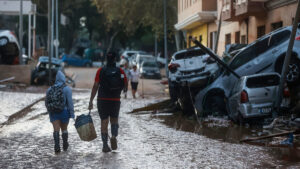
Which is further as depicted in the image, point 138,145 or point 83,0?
point 83,0

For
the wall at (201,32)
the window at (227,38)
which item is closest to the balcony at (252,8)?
the window at (227,38)

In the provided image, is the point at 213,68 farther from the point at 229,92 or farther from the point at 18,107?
the point at 18,107

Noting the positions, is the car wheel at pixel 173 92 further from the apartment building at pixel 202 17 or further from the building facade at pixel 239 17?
the apartment building at pixel 202 17

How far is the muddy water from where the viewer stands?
409 inches

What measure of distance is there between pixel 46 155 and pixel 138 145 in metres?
2.00

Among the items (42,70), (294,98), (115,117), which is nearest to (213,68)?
(294,98)

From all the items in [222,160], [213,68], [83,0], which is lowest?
[222,160]

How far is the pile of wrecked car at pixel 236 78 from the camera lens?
1477 centimetres

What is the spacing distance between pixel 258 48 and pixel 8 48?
24222 millimetres

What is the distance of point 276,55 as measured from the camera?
17.1 m

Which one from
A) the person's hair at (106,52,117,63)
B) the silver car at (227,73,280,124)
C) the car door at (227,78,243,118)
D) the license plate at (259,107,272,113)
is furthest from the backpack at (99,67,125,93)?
the license plate at (259,107,272,113)

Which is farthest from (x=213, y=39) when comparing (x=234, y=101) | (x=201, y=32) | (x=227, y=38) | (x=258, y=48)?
(x=234, y=101)

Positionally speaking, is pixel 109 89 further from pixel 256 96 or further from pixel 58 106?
pixel 256 96

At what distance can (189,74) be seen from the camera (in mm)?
18844
